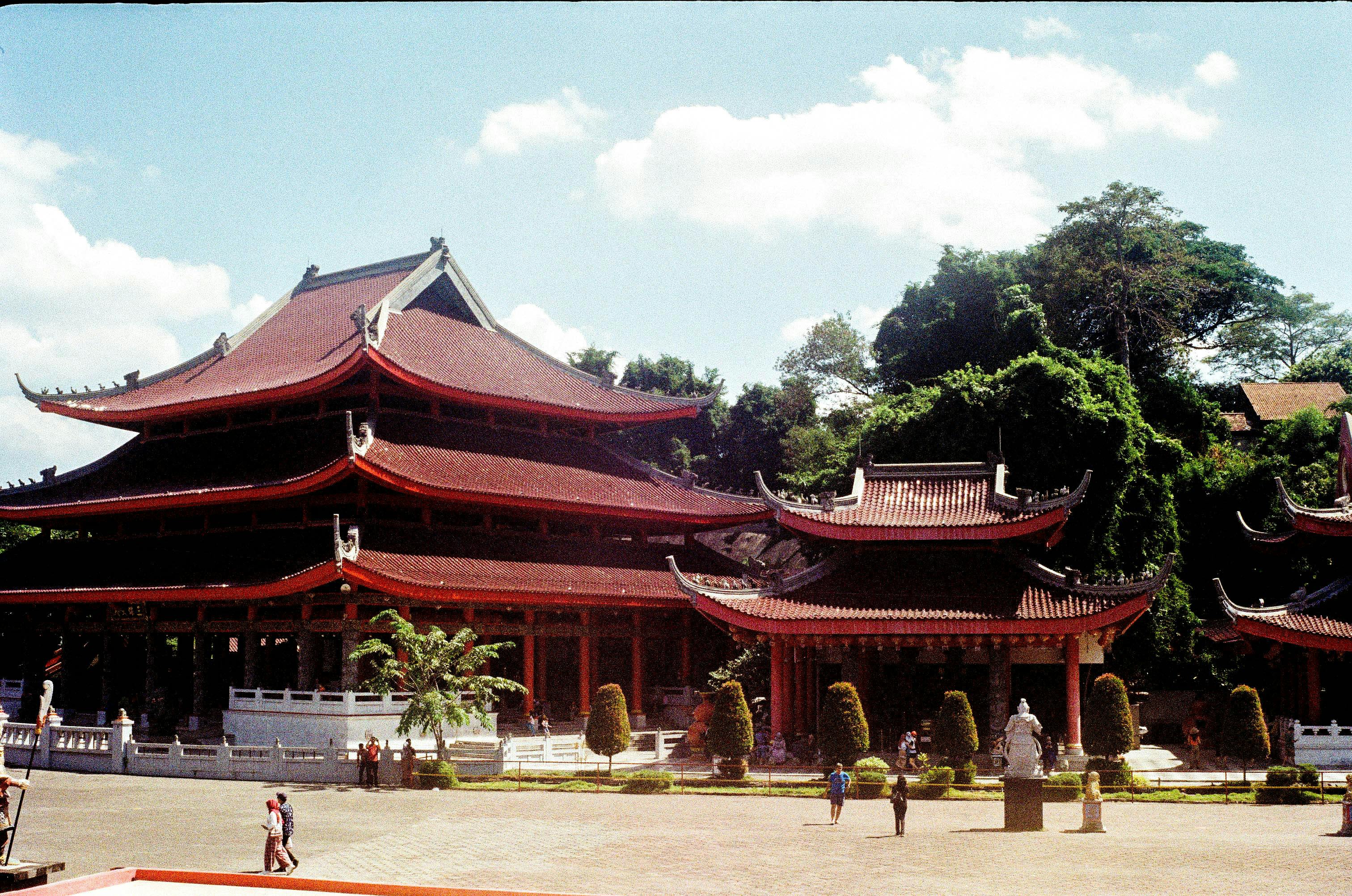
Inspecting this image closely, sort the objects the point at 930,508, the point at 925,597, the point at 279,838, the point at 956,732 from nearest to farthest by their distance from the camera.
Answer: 1. the point at 279,838
2. the point at 956,732
3. the point at 925,597
4. the point at 930,508

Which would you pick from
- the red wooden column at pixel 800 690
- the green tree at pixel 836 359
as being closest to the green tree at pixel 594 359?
the green tree at pixel 836 359

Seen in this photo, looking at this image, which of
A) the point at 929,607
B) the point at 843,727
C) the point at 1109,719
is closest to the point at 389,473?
the point at 843,727

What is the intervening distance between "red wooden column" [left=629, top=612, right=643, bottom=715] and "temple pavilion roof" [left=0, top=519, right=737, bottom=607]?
1.35 metres

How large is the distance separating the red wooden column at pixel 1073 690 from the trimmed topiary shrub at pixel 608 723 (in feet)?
37.3

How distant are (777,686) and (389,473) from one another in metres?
13.4

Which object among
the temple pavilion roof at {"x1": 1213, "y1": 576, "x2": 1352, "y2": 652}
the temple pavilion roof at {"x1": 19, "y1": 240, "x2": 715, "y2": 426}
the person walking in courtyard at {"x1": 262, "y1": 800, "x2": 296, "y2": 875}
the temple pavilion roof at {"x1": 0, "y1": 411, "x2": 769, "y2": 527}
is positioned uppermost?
the temple pavilion roof at {"x1": 19, "y1": 240, "x2": 715, "y2": 426}

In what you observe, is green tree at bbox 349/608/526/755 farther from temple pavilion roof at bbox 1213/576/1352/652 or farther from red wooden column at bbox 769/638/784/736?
temple pavilion roof at bbox 1213/576/1352/652

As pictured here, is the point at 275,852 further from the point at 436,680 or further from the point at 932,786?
the point at 932,786

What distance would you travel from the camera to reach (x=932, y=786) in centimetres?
2978

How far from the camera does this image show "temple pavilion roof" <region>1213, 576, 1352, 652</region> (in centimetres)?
3547

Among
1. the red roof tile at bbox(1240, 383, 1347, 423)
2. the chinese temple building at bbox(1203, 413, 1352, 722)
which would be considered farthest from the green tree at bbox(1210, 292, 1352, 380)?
the chinese temple building at bbox(1203, 413, 1352, 722)

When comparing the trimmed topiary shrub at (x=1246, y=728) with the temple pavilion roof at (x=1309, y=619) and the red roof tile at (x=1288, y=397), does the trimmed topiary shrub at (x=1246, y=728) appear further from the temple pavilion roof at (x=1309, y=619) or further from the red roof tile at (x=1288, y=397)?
the red roof tile at (x=1288, y=397)

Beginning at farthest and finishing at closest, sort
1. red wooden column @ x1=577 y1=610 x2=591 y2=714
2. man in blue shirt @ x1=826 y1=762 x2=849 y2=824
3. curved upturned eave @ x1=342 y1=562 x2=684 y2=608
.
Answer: red wooden column @ x1=577 y1=610 x2=591 y2=714 < curved upturned eave @ x1=342 y1=562 x2=684 y2=608 < man in blue shirt @ x1=826 y1=762 x2=849 y2=824

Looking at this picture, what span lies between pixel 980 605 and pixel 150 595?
25.2 metres
